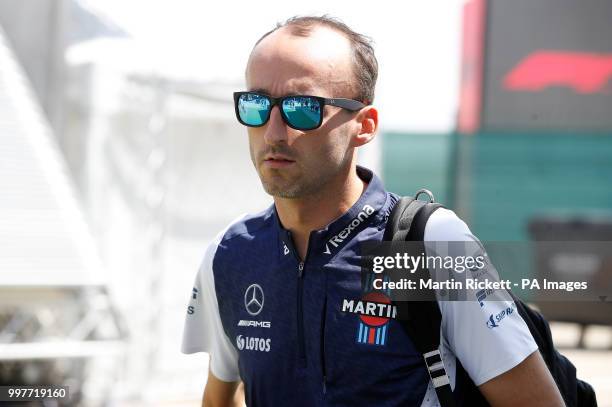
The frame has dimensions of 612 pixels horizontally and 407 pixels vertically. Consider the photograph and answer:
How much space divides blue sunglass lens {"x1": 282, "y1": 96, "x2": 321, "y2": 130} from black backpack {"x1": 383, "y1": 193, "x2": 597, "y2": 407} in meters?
0.26

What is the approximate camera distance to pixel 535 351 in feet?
6.26

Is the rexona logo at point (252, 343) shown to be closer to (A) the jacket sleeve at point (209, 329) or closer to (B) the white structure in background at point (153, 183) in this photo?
(A) the jacket sleeve at point (209, 329)

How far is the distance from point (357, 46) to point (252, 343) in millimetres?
711

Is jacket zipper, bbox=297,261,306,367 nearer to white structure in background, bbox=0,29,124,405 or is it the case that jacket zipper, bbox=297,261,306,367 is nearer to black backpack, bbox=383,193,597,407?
black backpack, bbox=383,193,597,407

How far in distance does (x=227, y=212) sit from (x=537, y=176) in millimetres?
7665

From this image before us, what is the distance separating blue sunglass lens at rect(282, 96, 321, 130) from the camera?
1.97 meters

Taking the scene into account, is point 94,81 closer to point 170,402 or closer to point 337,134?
point 170,402

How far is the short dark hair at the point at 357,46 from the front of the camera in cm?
209

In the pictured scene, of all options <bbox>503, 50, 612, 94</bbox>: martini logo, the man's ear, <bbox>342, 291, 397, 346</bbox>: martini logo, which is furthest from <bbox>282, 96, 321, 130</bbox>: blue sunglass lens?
<bbox>503, 50, 612, 94</bbox>: martini logo

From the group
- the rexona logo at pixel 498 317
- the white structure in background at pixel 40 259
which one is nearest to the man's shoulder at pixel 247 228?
the rexona logo at pixel 498 317

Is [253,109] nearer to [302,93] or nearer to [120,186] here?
[302,93]

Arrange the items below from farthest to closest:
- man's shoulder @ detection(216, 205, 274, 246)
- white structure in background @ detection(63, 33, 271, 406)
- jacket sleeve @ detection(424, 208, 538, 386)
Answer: white structure in background @ detection(63, 33, 271, 406) < man's shoulder @ detection(216, 205, 274, 246) < jacket sleeve @ detection(424, 208, 538, 386)

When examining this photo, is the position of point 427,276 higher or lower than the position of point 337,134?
lower

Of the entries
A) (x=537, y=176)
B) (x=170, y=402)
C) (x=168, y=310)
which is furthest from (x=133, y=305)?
(x=537, y=176)
